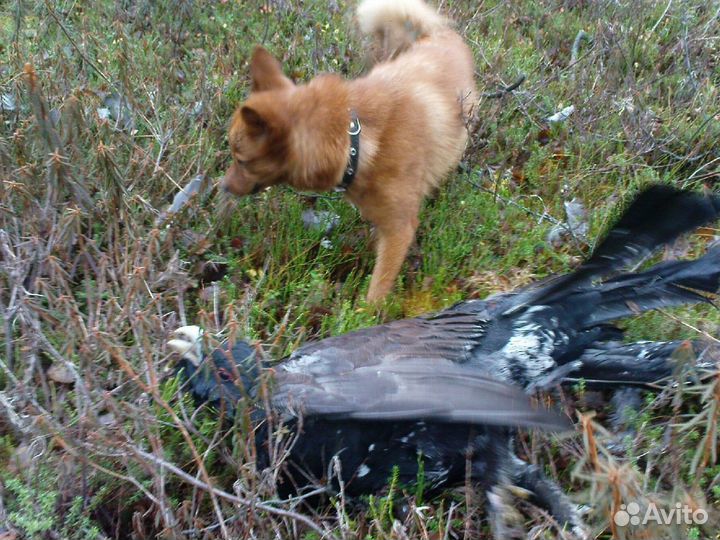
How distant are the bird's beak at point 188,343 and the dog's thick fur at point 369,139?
1099 millimetres

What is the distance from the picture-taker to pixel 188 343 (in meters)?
2.55

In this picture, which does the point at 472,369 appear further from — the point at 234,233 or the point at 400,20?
the point at 400,20

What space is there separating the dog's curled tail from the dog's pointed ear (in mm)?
1687

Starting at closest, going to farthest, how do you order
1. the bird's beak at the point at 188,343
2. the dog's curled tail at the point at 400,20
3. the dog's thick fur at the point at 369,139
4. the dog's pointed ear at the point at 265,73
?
the bird's beak at the point at 188,343 < the dog's thick fur at the point at 369,139 < the dog's pointed ear at the point at 265,73 < the dog's curled tail at the point at 400,20

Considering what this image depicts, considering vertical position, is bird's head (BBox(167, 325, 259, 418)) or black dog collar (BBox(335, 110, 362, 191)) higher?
black dog collar (BBox(335, 110, 362, 191))

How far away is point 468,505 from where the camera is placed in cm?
229

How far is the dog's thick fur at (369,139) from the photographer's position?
335 cm

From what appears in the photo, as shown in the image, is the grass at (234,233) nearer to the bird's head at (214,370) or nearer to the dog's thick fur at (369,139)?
the bird's head at (214,370)

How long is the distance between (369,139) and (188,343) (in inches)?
61.0

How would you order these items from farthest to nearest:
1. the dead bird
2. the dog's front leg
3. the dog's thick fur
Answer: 1. the dog's front leg
2. the dog's thick fur
3. the dead bird

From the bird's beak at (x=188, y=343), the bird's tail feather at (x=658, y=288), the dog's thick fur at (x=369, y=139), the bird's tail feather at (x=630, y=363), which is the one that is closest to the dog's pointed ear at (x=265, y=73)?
the dog's thick fur at (x=369, y=139)

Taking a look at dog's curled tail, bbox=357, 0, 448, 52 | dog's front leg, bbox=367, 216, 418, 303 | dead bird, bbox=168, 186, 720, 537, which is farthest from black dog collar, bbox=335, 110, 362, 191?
dog's curled tail, bbox=357, 0, 448, 52

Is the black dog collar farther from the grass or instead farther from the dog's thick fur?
the grass

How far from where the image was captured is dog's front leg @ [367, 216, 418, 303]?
3455 millimetres
